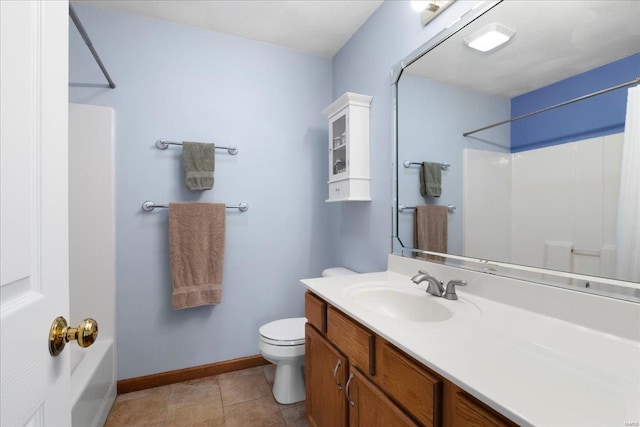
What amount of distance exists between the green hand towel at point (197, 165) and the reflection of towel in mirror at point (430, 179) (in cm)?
134

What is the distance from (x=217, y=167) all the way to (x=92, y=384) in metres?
1.39

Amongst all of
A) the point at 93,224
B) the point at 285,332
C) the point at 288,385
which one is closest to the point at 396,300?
the point at 285,332

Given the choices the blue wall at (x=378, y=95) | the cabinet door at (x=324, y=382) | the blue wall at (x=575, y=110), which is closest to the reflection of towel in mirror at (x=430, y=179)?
the blue wall at (x=378, y=95)

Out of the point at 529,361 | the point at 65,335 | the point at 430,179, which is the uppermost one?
the point at 430,179

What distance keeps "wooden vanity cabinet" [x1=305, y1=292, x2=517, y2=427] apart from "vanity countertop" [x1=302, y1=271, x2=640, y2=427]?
0.05 meters

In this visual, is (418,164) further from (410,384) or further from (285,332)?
(285,332)

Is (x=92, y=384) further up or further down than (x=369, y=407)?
further down

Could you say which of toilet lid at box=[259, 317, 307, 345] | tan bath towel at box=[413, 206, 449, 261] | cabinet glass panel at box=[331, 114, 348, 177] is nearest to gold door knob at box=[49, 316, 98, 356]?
toilet lid at box=[259, 317, 307, 345]

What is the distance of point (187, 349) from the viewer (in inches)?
77.7

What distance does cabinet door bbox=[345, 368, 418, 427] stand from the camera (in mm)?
812

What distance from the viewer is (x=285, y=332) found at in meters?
1.73

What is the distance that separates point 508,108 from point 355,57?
1.28 metres

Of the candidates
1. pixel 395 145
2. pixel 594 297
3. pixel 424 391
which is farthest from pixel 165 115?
pixel 594 297

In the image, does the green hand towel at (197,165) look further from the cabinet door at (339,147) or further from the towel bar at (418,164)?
the towel bar at (418,164)
